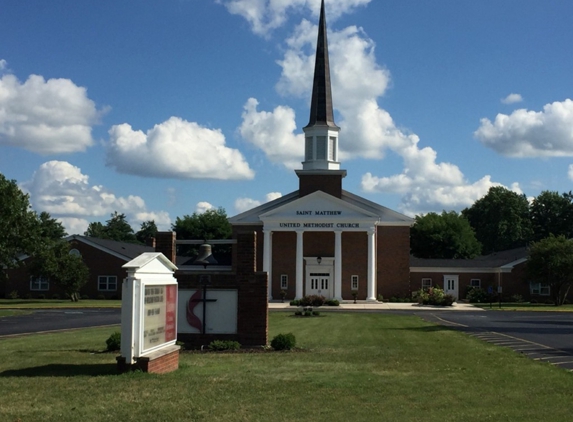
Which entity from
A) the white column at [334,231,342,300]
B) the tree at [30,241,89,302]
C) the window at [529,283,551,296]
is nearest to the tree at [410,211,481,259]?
the window at [529,283,551,296]

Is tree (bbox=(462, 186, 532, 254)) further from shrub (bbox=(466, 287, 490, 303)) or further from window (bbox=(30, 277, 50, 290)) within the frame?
window (bbox=(30, 277, 50, 290))

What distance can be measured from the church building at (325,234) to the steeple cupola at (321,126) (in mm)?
85

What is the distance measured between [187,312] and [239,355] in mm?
2604

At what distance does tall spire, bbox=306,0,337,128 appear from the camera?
63.8m

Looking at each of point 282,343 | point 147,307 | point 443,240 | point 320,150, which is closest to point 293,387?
point 147,307

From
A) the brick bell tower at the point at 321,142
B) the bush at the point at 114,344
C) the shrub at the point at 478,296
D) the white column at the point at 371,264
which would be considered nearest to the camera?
the bush at the point at 114,344

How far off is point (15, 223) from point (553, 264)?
39837 millimetres

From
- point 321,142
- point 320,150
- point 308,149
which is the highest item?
point 321,142

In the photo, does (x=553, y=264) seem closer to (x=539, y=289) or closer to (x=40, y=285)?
(x=539, y=289)

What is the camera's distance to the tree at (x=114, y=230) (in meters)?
142

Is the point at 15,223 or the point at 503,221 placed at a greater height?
the point at 503,221

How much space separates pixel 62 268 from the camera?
59.3 meters

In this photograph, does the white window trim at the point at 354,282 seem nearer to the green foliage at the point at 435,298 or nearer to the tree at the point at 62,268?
the green foliage at the point at 435,298

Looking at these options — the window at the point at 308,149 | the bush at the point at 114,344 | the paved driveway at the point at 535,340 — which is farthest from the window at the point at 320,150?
the bush at the point at 114,344
